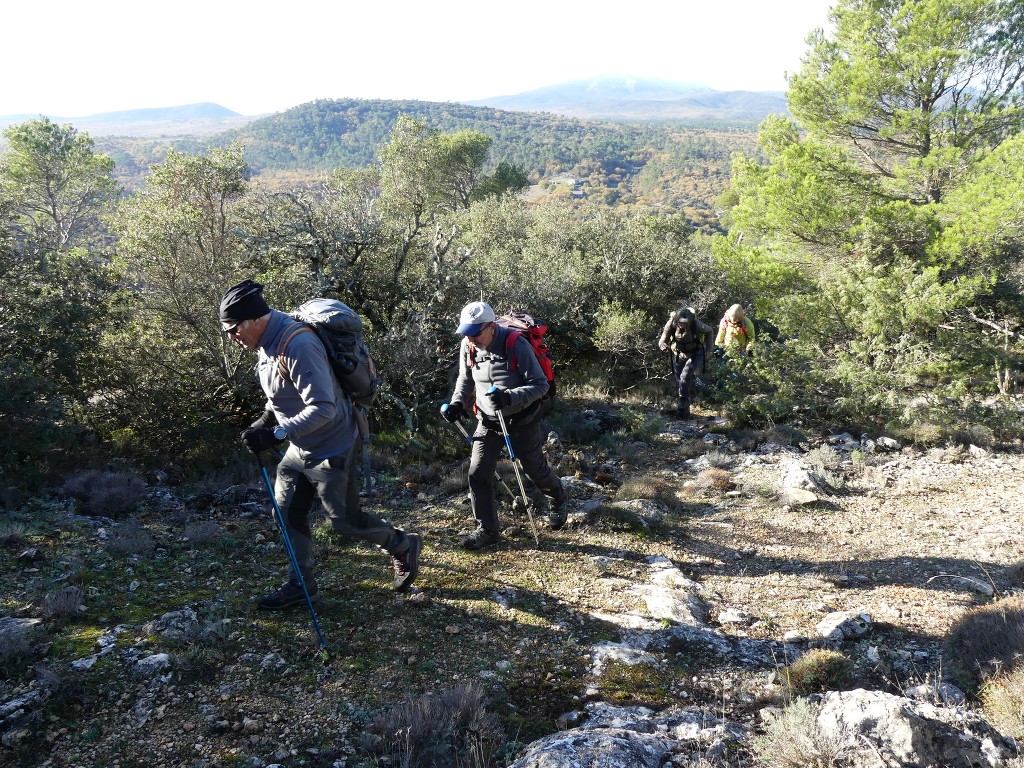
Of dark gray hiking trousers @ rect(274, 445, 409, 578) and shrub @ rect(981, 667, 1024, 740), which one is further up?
dark gray hiking trousers @ rect(274, 445, 409, 578)

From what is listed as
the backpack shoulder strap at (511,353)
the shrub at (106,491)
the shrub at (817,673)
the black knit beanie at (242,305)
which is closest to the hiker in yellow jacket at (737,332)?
the backpack shoulder strap at (511,353)

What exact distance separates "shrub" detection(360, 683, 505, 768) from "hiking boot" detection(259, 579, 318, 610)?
1.27m

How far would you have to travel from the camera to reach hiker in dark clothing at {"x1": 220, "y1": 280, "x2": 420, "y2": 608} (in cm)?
333

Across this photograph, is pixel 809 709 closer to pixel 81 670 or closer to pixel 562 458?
pixel 81 670

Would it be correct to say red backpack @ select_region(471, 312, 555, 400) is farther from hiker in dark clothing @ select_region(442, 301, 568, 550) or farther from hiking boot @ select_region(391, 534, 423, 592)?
hiking boot @ select_region(391, 534, 423, 592)

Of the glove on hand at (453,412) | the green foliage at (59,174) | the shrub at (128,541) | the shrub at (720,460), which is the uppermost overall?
the green foliage at (59,174)

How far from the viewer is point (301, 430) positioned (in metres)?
3.35

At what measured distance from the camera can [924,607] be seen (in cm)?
419

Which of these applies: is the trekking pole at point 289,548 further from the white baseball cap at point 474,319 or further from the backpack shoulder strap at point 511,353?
the backpack shoulder strap at point 511,353

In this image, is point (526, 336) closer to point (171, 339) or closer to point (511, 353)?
point (511, 353)

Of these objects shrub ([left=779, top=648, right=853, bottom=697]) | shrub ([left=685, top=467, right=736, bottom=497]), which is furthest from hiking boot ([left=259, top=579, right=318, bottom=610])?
shrub ([left=685, top=467, right=736, bottom=497])

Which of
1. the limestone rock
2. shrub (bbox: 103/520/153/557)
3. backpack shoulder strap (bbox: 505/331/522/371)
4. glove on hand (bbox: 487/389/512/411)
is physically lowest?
shrub (bbox: 103/520/153/557)

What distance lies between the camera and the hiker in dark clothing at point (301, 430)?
333 centimetres

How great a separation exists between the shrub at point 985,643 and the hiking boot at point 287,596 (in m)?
4.00
